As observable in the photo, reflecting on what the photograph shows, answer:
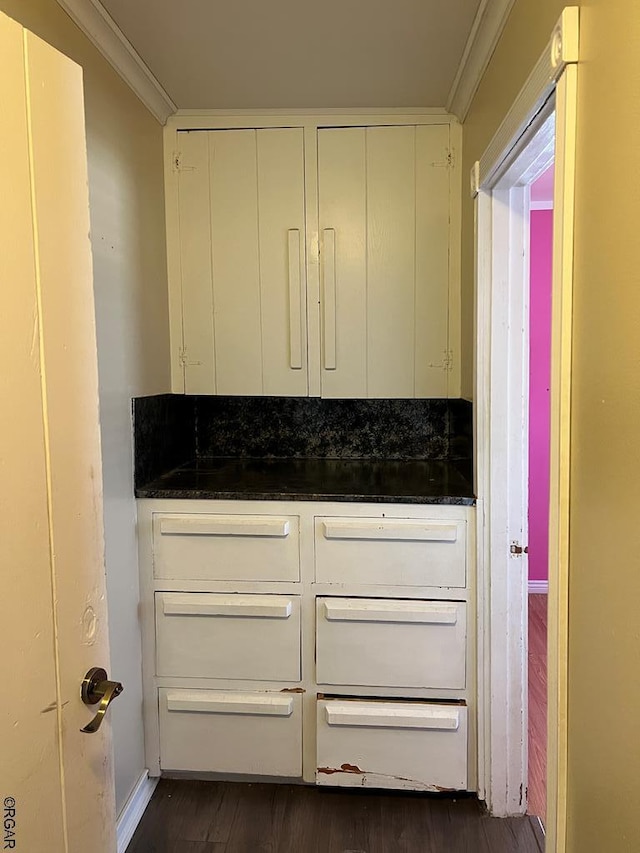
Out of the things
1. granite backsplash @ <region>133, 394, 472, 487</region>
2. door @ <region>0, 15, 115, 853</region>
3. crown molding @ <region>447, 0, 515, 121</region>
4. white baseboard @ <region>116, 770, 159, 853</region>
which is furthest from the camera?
granite backsplash @ <region>133, 394, 472, 487</region>

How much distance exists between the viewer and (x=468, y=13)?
165cm

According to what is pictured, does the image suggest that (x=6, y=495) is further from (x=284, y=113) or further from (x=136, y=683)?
(x=284, y=113)

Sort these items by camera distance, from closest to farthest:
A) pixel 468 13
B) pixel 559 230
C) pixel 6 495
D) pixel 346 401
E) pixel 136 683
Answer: pixel 6 495
pixel 559 230
pixel 468 13
pixel 136 683
pixel 346 401

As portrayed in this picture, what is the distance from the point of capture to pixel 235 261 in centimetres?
235

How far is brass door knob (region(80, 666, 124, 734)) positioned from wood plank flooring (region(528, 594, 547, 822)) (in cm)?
138

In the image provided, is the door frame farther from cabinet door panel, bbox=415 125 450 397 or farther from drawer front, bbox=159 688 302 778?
drawer front, bbox=159 688 302 778

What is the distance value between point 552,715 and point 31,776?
87 cm

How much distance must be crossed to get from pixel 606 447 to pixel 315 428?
1.72 m

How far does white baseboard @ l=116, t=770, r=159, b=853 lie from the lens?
1.78 metres

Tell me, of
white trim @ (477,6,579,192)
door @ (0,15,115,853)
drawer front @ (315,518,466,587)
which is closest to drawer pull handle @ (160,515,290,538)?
drawer front @ (315,518,466,587)

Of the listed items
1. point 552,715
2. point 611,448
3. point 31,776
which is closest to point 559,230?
point 611,448

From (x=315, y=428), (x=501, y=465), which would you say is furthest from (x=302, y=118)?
(x=501, y=465)

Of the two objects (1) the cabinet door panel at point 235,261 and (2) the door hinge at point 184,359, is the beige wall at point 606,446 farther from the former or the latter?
(2) the door hinge at point 184,359

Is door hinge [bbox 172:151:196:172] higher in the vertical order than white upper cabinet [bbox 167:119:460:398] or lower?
higher
